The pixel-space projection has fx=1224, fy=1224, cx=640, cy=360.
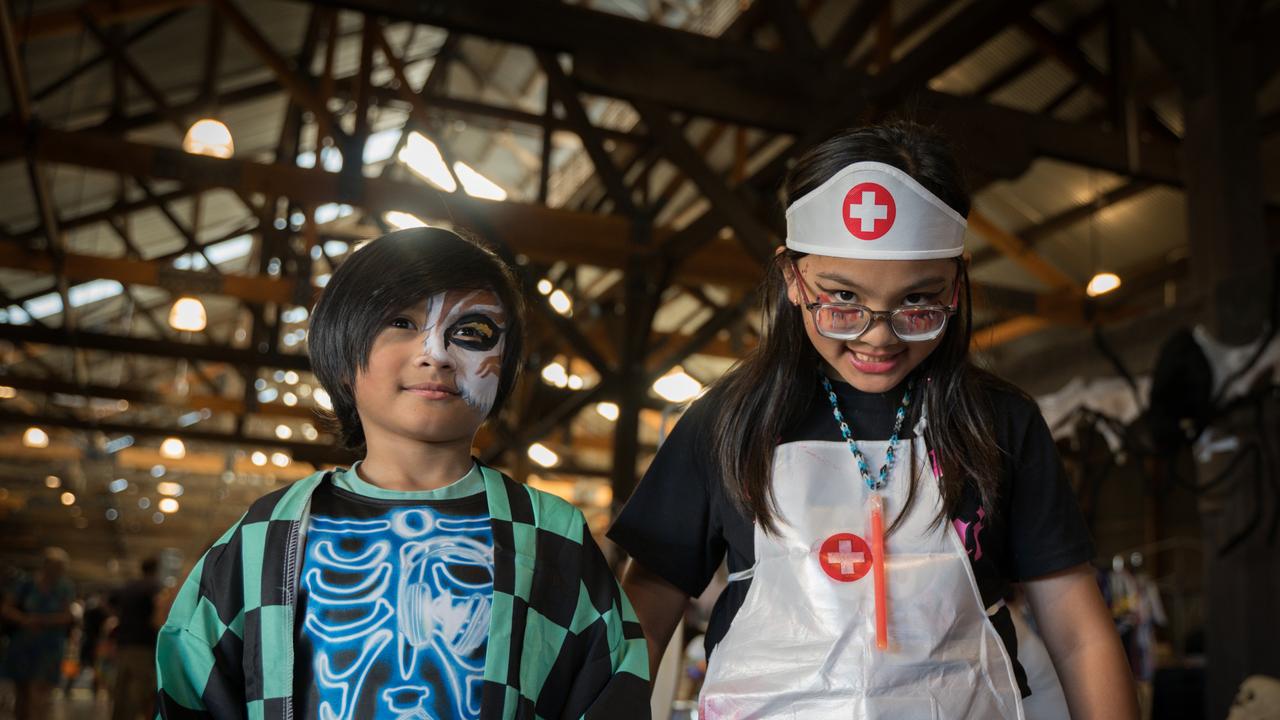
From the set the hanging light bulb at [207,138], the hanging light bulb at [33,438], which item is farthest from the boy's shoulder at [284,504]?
the hanging light bulb at [33,438]

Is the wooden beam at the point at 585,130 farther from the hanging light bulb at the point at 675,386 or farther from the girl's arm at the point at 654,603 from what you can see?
the girl's arm at the point at 654,603

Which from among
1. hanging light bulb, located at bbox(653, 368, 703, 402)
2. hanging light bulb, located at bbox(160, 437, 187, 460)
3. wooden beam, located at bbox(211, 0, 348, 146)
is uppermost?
wooden beam, located at bbox(211, 0, 348, 146)

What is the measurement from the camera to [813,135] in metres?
5.51

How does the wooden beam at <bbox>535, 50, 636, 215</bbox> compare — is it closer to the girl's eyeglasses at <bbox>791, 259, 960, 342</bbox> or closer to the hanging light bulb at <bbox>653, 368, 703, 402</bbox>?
the hanging light bulb at <bbox>653, 368, 703, 402</bbox>

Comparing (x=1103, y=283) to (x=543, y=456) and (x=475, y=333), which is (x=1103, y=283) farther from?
(x=543, y=456)

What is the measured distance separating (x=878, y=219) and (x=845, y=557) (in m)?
0.39

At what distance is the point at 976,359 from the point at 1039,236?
382 inches

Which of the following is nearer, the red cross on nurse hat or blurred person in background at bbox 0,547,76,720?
the red cross on nurse hat

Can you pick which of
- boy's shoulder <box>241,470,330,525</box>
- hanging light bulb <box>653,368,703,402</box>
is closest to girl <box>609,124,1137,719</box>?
boy's shoulder <box>241,470,330,525</box>

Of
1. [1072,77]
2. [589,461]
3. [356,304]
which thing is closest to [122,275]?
[1072,77]

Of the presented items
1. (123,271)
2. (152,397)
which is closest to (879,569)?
(123,271)

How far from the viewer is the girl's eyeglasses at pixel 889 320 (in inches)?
56.4

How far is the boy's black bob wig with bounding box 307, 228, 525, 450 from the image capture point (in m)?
1.45

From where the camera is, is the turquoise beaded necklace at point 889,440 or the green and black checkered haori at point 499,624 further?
the turquoise beaded necklace at point 889,440
